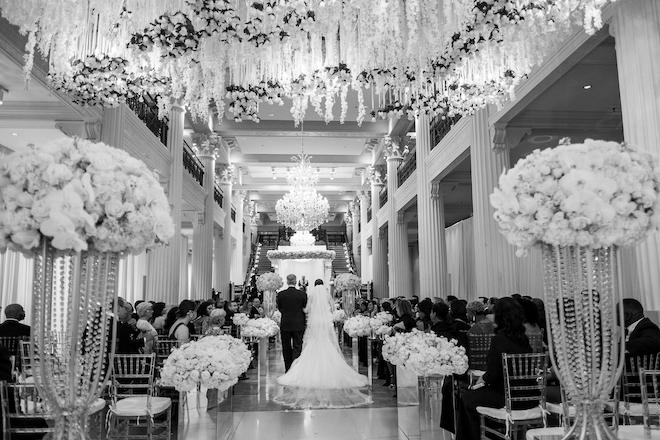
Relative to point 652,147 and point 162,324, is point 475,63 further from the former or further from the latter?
point 162,324

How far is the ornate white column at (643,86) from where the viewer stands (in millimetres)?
5117

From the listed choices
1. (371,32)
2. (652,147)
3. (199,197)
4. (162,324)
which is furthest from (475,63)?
(199,197)

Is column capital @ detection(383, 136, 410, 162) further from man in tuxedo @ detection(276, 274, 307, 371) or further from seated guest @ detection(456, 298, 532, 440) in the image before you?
seated guest @ detection(456, 298, 532, 440)

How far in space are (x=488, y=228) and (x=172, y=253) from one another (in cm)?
769

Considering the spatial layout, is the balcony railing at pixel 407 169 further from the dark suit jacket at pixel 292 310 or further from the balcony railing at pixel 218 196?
the dark suit jacket at pixel 292 310

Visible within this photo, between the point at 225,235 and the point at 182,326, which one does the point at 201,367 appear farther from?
the point at 225,235

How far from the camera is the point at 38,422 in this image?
369cm

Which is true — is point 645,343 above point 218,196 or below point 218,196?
below

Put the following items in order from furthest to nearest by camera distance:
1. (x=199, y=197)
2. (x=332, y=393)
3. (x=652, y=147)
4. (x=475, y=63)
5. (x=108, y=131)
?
1. (x=199, y=197)
2. (x=108, y=131)
3. (x=332, y=393)
4. (x=475, y=63)
5. (x=652, y=147)

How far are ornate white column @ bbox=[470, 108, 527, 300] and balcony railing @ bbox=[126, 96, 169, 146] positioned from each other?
621cm

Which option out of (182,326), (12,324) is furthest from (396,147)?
(12,324)

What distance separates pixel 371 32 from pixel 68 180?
4806mm

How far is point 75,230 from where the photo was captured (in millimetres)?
2107

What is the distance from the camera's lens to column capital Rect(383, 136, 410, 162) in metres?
19.8
